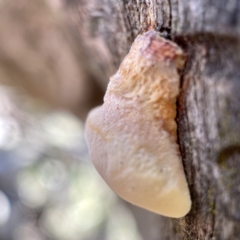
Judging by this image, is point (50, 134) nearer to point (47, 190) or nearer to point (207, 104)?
point (47, 190)

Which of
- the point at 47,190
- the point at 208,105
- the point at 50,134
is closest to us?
the point at 208,105

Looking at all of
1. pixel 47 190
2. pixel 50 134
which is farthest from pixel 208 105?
pixel 50 134

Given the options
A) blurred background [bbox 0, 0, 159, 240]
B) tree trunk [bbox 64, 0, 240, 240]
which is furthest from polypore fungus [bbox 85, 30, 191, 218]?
blurred background [bbox 0, 0, 159, 240]

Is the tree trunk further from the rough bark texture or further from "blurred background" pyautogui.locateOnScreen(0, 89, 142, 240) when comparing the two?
"blurred background" pyautogui.locateOnScreen(0, 89, 142, 240)

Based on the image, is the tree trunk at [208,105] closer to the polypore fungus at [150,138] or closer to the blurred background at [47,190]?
the polypore fungus at [150,138]

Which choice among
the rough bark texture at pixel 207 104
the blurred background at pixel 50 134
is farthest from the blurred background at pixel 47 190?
the rough bark texture at pixel 207 104

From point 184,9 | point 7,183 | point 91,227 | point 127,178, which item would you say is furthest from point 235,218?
point 91,227
